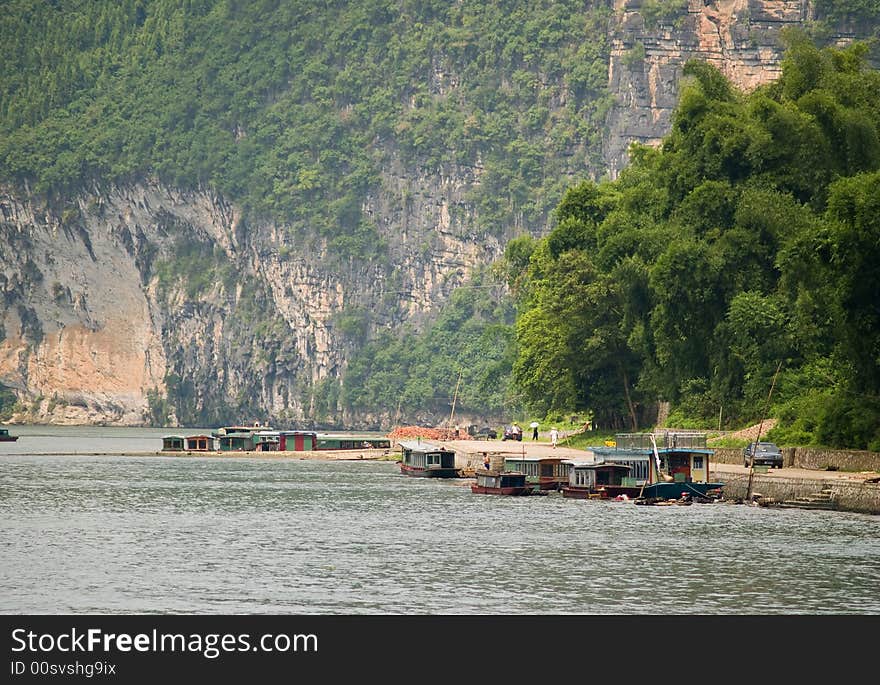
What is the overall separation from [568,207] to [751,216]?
26022mm

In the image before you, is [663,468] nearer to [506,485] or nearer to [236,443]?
[506,485]

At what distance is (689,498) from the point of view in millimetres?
69562

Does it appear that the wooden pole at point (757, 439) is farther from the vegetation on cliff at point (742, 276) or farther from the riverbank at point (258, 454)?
the riverbank at point (258, 454)

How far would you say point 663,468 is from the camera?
71438 millimetres

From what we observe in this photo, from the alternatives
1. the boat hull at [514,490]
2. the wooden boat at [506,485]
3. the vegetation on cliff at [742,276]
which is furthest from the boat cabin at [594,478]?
the vegetation on cliff at [742,276]

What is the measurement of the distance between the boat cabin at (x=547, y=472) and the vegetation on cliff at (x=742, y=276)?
29.7 ft

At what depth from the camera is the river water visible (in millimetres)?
43812

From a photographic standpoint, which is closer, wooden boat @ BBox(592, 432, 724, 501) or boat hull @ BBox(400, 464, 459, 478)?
wooden boat @ BBox(592, 432, 724, 501)

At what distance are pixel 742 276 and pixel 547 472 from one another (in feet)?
43.0

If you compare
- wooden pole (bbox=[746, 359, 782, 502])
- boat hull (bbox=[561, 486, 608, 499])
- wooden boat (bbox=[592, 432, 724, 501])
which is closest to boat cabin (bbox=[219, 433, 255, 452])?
wooden pole (bbox=[746, 359, 782, 502])

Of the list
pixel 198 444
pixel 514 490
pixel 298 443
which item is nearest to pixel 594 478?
pixel 514 490

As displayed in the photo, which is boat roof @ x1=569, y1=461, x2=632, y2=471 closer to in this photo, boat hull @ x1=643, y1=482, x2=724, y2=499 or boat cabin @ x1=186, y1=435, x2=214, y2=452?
boat hull @ x1=643, y1=482, x2=724, y2=499

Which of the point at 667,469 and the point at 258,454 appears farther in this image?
the point at 258,454
